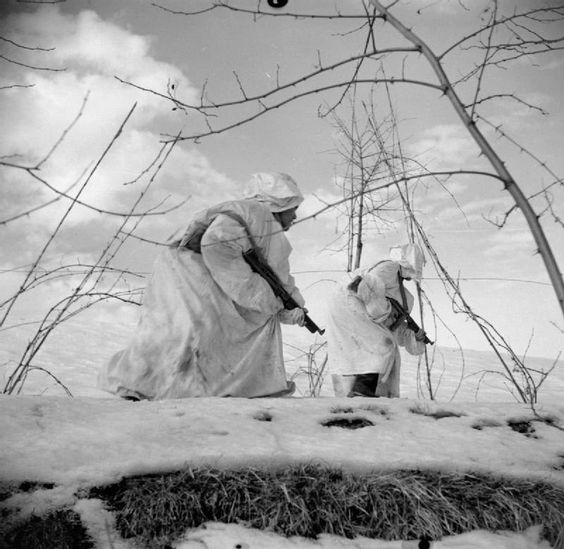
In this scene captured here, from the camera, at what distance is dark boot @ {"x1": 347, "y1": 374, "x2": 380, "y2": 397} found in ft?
17.6

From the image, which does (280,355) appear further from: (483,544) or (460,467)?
(483,544)

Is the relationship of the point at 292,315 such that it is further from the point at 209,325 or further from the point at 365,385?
the point at 365,385

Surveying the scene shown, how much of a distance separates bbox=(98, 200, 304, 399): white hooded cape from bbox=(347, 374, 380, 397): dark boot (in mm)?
1884

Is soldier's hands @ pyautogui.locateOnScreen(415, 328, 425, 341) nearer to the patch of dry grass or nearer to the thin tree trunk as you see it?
the patch of dry grass

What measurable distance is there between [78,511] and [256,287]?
2.24 m

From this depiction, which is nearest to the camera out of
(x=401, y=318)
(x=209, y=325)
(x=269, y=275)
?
(x=209, y=325)

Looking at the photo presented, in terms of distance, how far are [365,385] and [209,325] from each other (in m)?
2.45

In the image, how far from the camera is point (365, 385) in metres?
5.40

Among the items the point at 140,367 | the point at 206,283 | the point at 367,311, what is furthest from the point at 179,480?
the point at 367,311

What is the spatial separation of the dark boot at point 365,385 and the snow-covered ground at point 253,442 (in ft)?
8.70

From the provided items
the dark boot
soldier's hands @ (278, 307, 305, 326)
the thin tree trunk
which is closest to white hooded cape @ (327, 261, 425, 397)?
the dark boot

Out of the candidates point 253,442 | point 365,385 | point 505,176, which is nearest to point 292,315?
point 365,385

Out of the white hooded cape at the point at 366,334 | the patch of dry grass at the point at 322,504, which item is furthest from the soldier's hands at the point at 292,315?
the patch of dry grass at the point at 322,504

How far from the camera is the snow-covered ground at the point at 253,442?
5.05 ft
